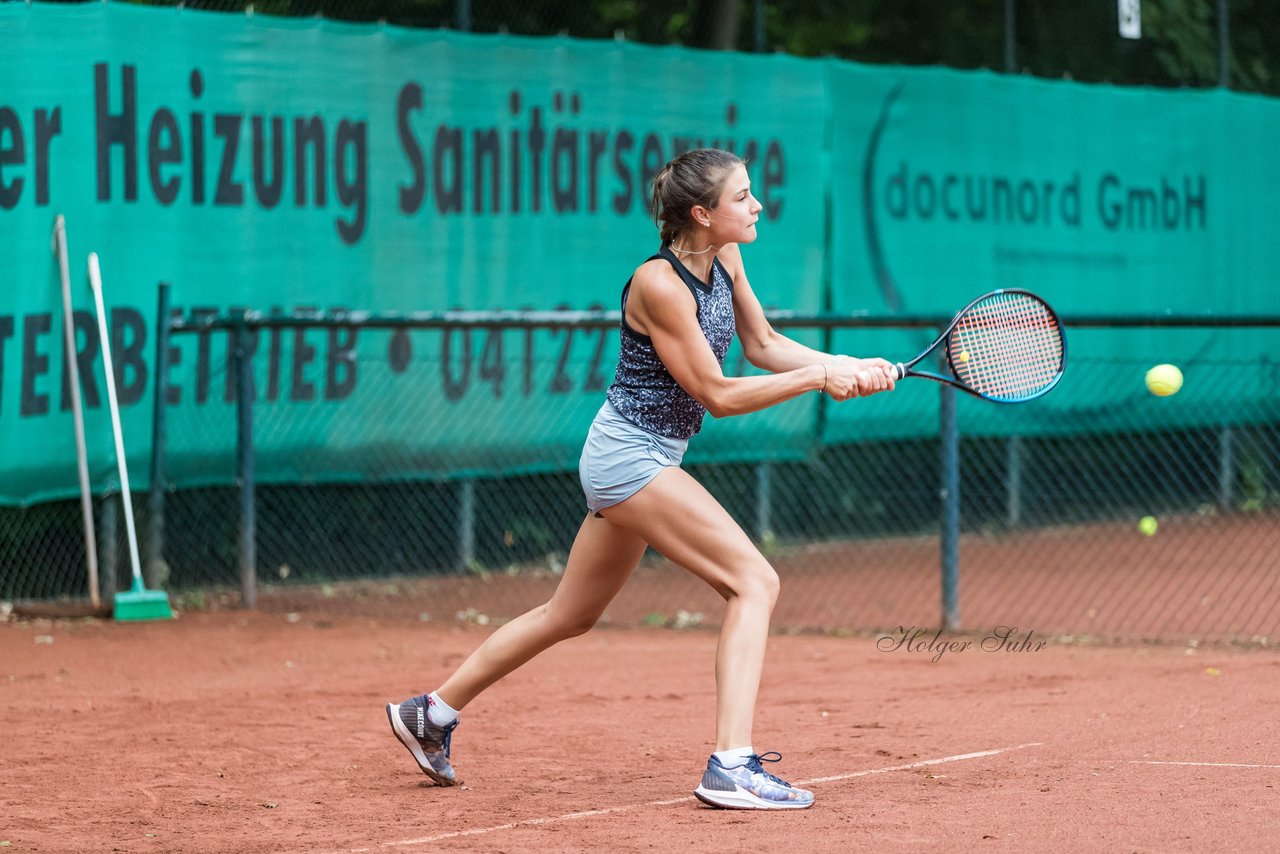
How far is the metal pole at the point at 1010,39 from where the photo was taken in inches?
467

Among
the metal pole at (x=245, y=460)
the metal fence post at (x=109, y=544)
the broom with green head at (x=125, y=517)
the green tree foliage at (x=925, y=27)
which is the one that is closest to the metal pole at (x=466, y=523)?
the metal pole at (x=245, y=460)

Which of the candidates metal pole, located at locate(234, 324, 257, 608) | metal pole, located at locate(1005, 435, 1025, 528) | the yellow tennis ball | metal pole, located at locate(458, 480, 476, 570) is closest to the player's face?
the yellow tennis ball

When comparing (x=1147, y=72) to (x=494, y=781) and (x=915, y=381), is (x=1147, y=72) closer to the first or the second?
(x=915, y=381)

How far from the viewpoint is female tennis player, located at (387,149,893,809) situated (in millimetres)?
4578

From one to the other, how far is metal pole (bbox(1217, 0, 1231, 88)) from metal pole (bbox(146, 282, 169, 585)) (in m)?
8.20

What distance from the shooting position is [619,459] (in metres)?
4.71

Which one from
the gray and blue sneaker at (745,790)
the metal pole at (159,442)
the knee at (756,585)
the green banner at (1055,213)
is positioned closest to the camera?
the gray and blue sneaker at (745,790)

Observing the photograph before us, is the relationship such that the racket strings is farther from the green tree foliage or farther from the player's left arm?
the green tree foliage

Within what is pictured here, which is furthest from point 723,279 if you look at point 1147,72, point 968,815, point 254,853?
point 1147,72

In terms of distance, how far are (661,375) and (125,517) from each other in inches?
178

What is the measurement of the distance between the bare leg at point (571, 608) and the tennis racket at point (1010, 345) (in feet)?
3.71

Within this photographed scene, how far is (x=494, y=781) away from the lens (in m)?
5.24

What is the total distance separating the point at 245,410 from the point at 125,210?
1083mm

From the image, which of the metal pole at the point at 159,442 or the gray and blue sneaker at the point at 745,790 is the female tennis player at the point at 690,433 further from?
the metal pole at the point at 159,442
